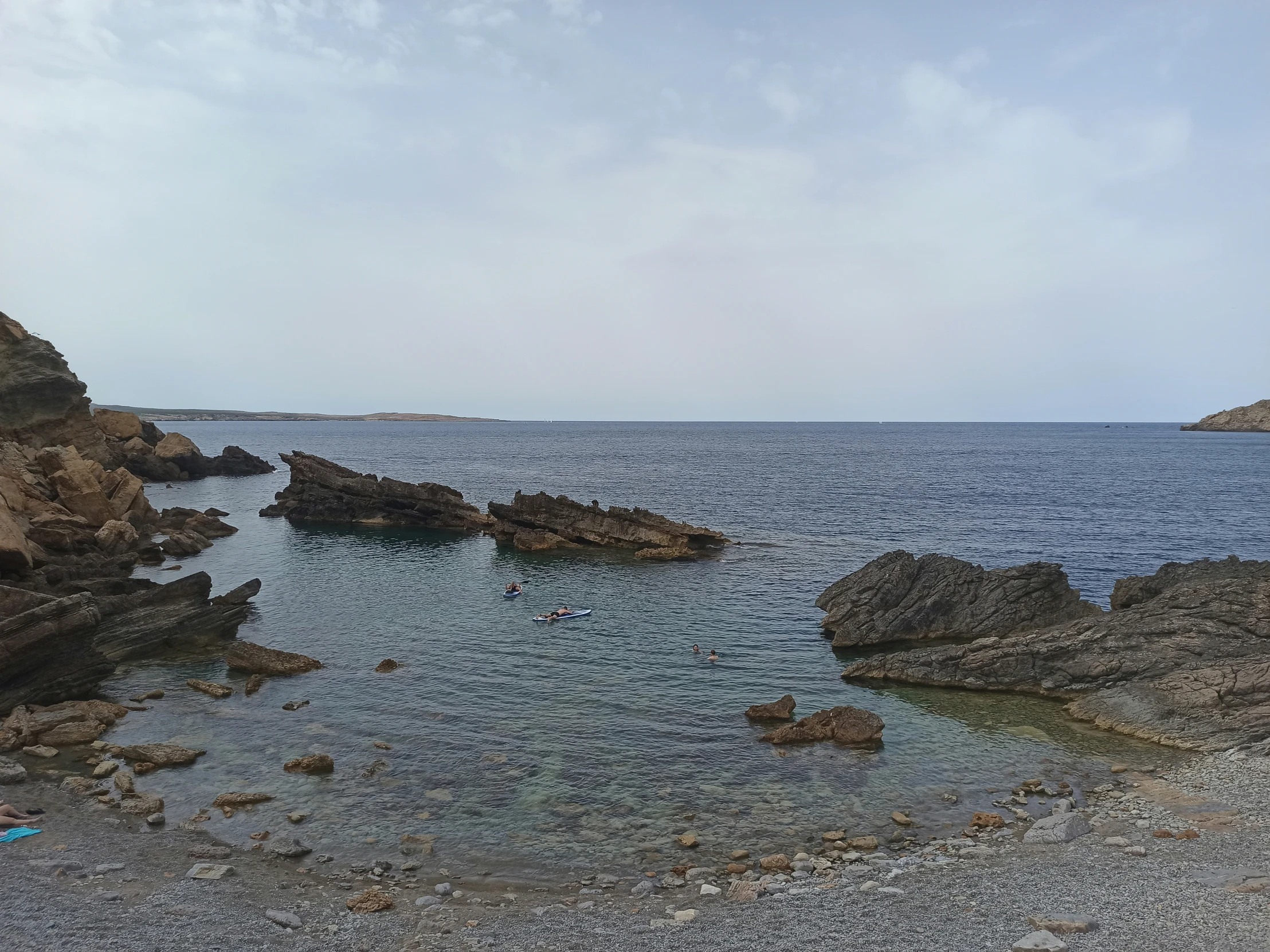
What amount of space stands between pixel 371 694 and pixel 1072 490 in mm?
111229

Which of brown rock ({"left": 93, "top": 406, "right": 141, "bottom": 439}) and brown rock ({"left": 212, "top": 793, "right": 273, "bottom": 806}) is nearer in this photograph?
brown rock ({"left": 212, "top": 793, "right": 273, "bottom": 806})

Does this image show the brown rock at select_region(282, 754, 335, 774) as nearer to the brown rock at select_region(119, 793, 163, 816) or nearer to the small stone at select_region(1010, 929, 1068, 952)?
the brown rock at select_region(119, 793, 163, 816)

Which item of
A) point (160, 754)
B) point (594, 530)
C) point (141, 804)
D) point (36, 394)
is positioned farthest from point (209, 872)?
point (36, 394)

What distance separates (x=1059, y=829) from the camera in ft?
70.2

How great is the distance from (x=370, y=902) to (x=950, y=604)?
34.0 metres

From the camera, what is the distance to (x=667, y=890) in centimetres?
1917

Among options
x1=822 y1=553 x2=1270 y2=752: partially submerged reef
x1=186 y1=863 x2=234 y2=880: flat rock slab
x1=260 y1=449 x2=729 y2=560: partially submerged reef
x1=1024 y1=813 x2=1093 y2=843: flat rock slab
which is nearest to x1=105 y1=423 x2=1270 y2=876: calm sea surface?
x1=822 y1=553 x2=1270 y2=752: partially submerged reef

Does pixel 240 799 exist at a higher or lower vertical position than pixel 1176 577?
lower

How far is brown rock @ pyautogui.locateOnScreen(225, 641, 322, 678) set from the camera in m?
36.2

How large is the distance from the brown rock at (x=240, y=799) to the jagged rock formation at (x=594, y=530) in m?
44.4

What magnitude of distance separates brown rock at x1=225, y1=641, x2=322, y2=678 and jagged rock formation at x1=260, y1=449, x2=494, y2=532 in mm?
43798

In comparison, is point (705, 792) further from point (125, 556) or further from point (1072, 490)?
point (1072, 490)

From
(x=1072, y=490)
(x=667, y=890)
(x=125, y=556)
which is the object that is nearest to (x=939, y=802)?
(x=667, y=890)

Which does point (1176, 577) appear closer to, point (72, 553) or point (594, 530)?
point (594, 530)
